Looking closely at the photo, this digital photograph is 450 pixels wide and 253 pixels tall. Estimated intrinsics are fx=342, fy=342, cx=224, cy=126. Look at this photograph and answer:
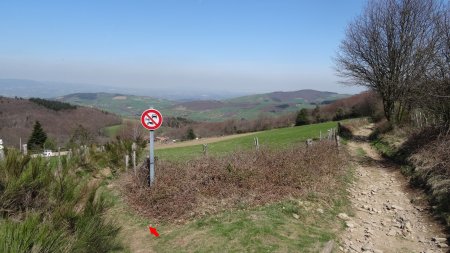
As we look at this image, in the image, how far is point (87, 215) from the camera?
4438 millimetres

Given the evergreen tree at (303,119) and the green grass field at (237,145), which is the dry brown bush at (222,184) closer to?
the green grass field at (237,145)

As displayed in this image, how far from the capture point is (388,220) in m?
8.68

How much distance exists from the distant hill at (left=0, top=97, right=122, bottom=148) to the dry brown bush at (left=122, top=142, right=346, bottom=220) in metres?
67.9

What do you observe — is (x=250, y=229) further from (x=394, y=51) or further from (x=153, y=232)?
(x=394, y=51)

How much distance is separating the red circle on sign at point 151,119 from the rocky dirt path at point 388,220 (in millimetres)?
5530

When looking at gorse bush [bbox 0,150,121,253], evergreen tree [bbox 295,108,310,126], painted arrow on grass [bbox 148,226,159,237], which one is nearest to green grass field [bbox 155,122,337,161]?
painted arrow on grass [bbox 148,226,159,237]

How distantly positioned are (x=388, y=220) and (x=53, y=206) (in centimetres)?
778

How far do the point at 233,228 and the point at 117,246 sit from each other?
2750 millimetres

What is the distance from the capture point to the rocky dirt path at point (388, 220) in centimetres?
703

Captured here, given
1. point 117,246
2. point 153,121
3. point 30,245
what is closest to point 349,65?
point 153,121

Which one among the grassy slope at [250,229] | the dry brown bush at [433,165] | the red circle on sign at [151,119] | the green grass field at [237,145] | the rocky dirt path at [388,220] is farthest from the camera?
the green grass field at [237,145]

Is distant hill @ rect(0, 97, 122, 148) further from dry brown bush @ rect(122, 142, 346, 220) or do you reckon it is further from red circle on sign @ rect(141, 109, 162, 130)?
red circle on sign @ rect(141, 109, 162, 130)

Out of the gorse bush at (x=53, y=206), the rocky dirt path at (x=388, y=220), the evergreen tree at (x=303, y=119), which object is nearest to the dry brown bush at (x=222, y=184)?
the rocky dirt path at (x=388, y=220)

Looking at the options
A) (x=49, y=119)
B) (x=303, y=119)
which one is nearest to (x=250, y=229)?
(x=303, y=119)
